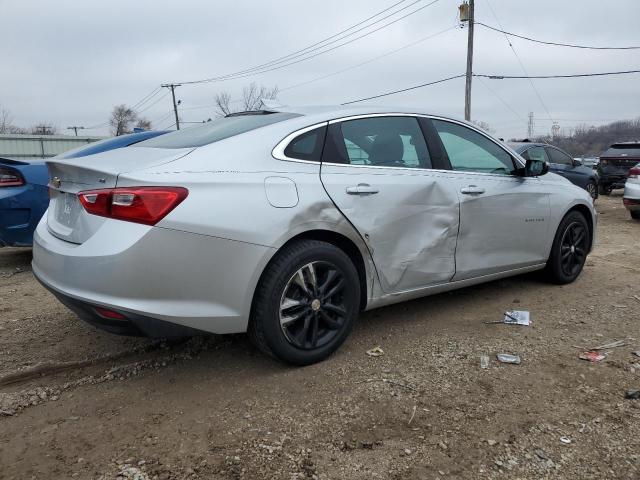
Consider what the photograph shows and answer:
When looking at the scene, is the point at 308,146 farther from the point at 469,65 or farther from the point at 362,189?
the point at 469,65

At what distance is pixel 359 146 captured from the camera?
338 centimetres

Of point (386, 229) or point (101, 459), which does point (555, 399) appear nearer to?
point (386, 229)

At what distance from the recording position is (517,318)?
3994mm

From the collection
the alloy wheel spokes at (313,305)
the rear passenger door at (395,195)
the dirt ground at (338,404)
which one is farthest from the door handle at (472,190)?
the alloy wheel spokes at (313,305)

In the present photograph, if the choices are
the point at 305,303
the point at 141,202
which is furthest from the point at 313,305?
the point at 141,202

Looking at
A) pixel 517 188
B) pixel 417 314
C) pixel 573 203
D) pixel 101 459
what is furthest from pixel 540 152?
pixel 101 459

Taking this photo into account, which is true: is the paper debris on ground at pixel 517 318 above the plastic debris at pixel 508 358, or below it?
above

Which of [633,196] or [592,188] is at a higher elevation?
[633,196]

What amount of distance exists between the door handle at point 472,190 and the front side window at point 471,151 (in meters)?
0.15

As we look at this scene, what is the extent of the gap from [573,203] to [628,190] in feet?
20.2

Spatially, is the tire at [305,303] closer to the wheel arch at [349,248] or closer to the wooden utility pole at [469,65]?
the wheel arch at [349,248]

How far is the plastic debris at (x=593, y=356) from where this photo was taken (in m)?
3.29

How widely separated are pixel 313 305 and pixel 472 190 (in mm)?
1563

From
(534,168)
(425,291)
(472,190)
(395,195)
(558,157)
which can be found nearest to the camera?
(395,195)
